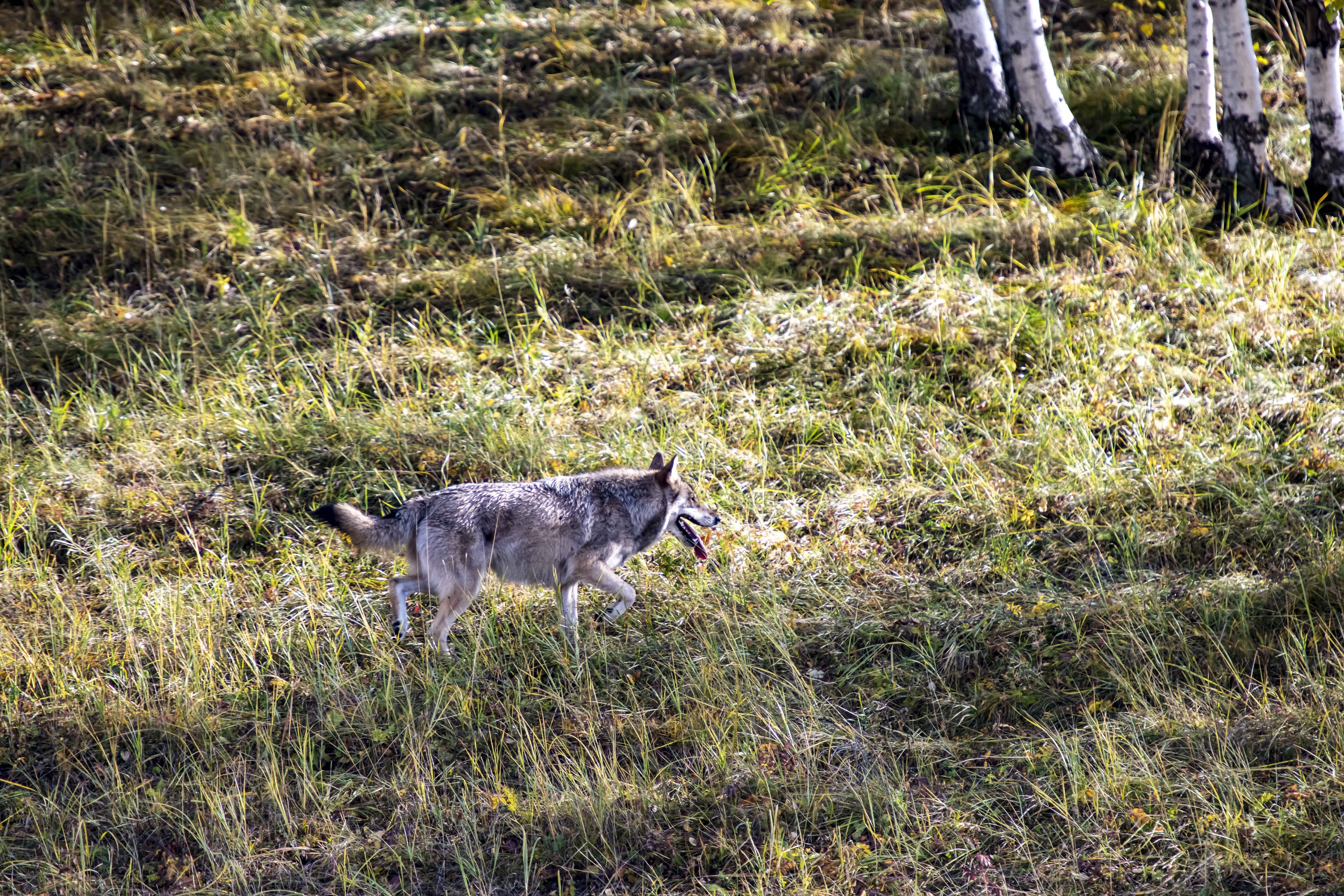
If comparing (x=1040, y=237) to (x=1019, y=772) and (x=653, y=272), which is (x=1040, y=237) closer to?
(x=653, y=272)

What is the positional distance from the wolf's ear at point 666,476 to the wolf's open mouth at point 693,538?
0.76 ft

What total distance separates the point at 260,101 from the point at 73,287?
3.15 metres

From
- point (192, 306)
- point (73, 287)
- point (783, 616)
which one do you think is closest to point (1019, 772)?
point (783, 616)

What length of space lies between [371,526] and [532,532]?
918 millimetres

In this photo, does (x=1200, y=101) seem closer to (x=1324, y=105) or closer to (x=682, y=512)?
(x=1324, y=105)

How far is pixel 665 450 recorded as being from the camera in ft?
25.4

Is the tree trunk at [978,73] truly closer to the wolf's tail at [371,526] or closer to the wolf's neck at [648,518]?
the wolf's neck at [648,518]

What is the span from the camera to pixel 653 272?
9.77m

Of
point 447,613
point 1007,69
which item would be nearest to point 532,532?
point 447,613

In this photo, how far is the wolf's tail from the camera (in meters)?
5.90

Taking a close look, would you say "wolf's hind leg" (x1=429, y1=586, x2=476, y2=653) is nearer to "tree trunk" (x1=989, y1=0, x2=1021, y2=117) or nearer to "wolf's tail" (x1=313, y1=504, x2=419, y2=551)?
"wolf's tail" (x1=313, y1=504, x2=419, y2=551)

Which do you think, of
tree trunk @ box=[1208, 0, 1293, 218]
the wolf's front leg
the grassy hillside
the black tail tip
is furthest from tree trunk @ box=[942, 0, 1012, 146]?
the black tail tip

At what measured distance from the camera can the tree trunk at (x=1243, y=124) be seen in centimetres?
927

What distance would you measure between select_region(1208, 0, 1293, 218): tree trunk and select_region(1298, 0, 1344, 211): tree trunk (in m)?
0.30
